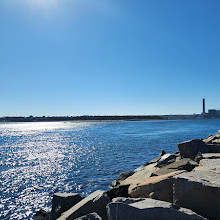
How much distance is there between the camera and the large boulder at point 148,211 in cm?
365

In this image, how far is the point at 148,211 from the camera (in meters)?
3.77

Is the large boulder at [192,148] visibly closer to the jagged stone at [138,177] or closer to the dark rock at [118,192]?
the jagged stone at [138,177]

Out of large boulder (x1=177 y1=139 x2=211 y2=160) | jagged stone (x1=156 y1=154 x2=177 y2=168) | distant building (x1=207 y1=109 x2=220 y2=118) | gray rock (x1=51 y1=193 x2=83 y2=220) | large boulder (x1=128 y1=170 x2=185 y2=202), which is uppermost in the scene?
distant building (x1=207 y1=109 x2=220 y2=118)

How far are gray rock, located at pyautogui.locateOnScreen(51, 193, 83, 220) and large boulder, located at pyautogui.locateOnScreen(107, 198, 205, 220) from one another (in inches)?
92.4

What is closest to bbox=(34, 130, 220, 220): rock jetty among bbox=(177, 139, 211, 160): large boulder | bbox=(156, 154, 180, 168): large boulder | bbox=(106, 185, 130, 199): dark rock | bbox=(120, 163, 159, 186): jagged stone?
bbox=(106, 185, 130, 199): dark rock

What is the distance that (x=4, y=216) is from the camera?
23.8ft

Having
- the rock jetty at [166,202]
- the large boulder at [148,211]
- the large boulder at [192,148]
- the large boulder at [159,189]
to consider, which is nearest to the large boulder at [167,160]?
the large boulder at [192,148]

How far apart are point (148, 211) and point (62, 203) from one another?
323 cm

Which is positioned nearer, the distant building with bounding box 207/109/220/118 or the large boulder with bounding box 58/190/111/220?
the large boulder with bounding box 58/190/111/220

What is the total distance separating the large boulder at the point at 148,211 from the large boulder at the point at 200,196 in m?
0.48

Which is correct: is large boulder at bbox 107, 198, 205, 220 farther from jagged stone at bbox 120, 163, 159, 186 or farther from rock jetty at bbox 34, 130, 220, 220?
jagged stone at bbox 120, 163, 159, 186

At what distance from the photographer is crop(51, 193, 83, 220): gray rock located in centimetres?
603

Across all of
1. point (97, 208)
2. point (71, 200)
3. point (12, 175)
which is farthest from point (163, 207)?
point (12, 175)

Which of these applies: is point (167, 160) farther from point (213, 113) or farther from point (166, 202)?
point (213, 113)
